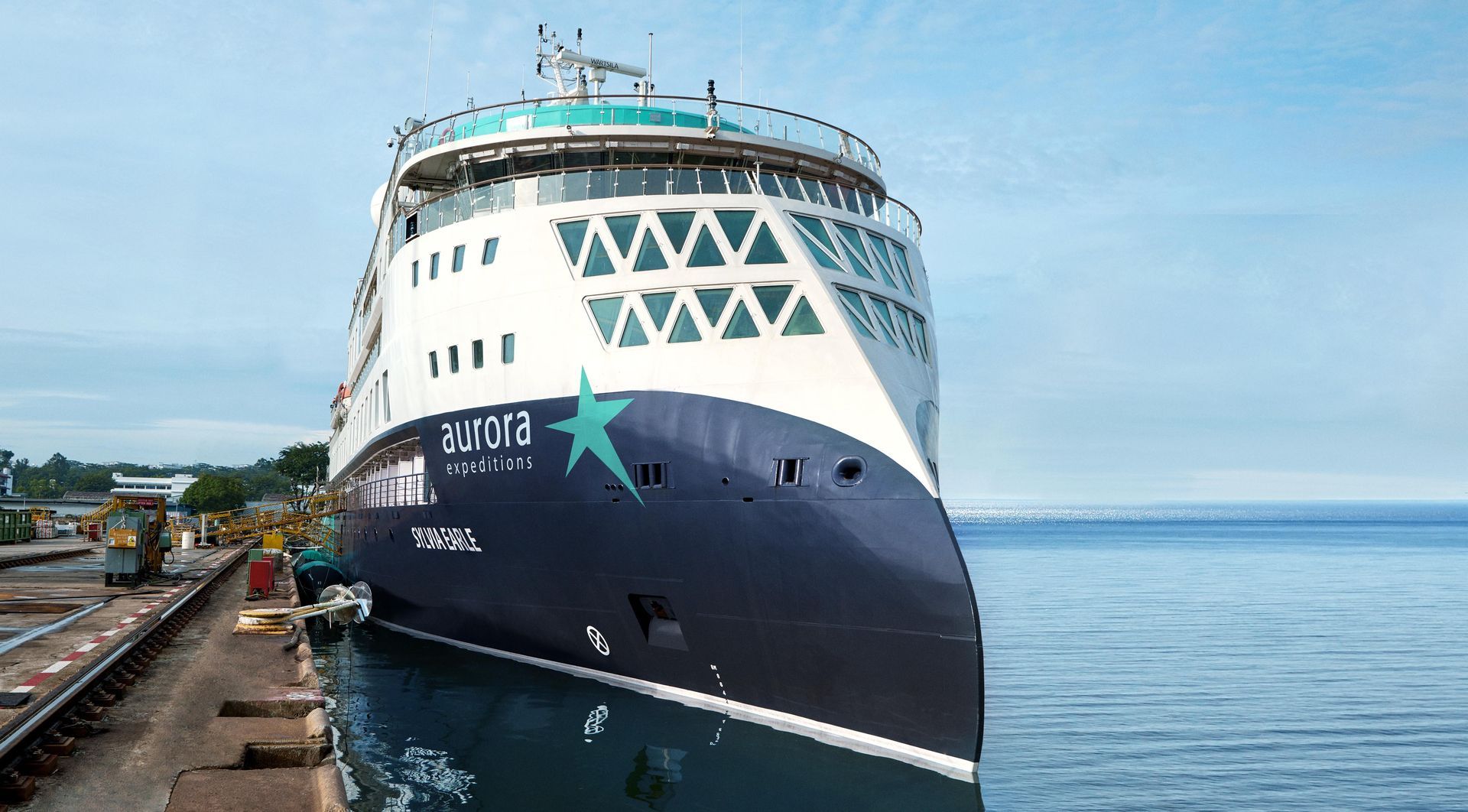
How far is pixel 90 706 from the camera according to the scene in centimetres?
1259

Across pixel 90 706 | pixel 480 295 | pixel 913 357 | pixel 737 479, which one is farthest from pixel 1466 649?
pixel 90 706

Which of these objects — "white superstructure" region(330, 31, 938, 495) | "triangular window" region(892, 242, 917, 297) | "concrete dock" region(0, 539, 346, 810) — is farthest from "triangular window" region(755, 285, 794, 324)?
"concrete dock" region(0, 539, 346, 810)

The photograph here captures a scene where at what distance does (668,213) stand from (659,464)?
4.50 meters

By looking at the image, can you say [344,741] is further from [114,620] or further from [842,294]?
[842,294]

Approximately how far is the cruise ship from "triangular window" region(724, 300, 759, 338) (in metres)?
0.05

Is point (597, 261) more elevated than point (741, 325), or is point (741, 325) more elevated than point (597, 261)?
point (597, 261)

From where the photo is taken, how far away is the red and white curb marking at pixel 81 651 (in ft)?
43.7

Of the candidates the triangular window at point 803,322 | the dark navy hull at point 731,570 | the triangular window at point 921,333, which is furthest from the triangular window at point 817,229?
the dark navy hull at point 731,570

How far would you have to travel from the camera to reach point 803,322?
15.3 m

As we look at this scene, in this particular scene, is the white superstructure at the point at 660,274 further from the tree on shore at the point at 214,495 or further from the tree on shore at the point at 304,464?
the tree on shore at the point at 214,495

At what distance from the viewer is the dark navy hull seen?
13.2 m

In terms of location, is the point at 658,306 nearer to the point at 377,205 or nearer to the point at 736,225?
the point at 736,225

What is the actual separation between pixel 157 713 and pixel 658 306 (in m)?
9.20

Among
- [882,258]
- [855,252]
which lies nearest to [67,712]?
[855,252]
